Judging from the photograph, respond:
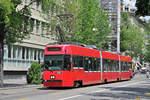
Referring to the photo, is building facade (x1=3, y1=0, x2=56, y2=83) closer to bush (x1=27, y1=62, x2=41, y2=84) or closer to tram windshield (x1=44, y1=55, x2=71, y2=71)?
bush (x1=27, y1=62, x2=41, y2=84)

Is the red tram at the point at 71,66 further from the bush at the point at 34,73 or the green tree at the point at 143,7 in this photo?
the green tree at the point at 143,7

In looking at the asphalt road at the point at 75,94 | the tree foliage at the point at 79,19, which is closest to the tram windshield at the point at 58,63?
the asphalt road at the point at 75,94

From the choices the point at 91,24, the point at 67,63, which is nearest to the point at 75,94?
the point at 67,63

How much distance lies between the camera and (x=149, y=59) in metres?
96.2

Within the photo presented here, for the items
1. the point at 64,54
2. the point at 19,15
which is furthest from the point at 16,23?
the point at 64,54

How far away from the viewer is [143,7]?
17.9 meters

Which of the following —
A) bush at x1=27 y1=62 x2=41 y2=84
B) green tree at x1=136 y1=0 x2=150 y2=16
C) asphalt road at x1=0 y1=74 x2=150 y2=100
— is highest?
green tree at x1=136 y1=0 x2=150 y2=16

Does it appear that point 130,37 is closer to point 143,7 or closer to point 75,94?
point 143,7

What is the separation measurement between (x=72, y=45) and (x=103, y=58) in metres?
7.37

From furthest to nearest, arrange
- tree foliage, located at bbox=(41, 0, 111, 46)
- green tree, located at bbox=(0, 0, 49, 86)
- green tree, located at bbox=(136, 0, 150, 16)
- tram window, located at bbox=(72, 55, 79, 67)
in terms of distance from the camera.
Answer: tree foliage, located at bbox=(41, 0, 111, 46), tram window, located at bbox=(72, 55, 79, 67), green tree, located at bbox=(0, 0, 49, 86), green tree, located at bbox=(136, 0, 150, 16)

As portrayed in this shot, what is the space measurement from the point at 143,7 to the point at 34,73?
14629 millimetres

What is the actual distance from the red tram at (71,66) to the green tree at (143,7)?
620 cm

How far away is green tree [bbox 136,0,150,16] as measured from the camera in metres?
17.7

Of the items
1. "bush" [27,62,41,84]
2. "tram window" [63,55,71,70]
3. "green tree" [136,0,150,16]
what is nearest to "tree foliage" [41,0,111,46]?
"bush" [27,62,41,84]
